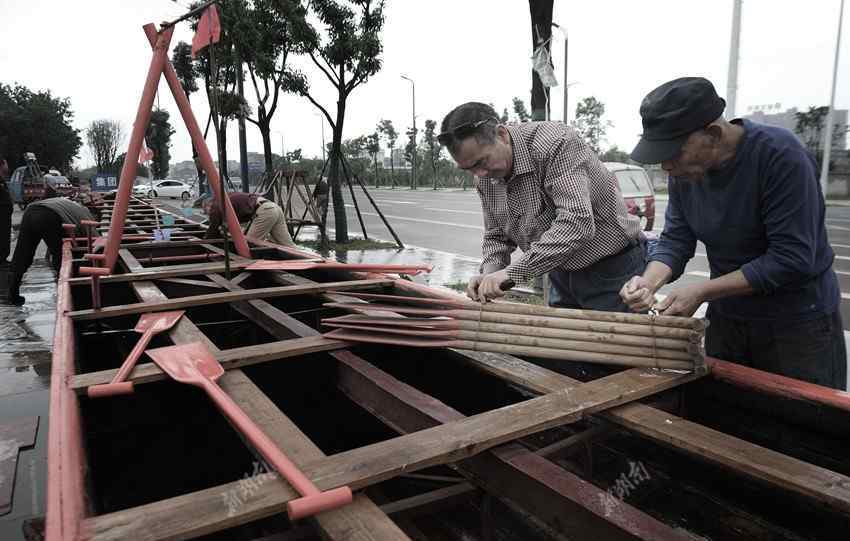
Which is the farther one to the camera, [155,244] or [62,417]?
[155,244]

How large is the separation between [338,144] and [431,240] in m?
3.28

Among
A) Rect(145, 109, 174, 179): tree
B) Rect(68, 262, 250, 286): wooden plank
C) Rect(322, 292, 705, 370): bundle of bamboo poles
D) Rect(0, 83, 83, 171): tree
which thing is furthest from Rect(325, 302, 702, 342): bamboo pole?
Rect(0, 83, 83, 171): tree

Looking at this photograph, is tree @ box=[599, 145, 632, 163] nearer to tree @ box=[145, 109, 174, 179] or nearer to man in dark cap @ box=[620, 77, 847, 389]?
tree @ box=[145, 109, 174, 179]

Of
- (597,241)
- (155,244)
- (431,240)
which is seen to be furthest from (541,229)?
(431,240)

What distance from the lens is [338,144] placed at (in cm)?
1072

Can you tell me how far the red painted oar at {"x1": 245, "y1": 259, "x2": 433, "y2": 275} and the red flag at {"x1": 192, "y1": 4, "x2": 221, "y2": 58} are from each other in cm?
139

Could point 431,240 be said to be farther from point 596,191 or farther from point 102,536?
point 102,536

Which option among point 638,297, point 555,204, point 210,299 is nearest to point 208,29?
point 210,299

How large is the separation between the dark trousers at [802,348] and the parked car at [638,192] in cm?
987

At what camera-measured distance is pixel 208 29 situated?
2973mm

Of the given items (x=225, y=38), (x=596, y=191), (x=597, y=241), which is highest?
(x=225, y=38)

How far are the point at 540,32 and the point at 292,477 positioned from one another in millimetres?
6154

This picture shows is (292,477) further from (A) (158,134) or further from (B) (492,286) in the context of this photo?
(A) (158,134)

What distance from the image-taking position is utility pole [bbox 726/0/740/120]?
9.59 meters
